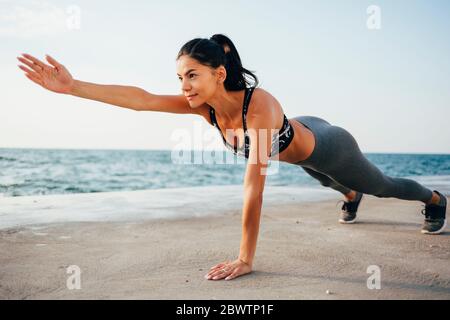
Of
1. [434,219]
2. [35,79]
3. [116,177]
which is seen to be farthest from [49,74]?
[116,177]

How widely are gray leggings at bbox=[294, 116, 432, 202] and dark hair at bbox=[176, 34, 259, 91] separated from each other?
63 cm

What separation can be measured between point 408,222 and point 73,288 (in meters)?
2.93

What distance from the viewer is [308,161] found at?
2896mm

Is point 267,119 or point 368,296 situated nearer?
point 368,296

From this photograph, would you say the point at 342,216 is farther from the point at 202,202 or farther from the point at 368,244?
the point at 202,202

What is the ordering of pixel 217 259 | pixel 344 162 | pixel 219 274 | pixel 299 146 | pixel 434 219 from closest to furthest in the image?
pixel 219 274
pixel 217 259
pixel 299 146
pixel 344 162
pixel 434 219

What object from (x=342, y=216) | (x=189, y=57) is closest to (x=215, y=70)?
(x=189, y=57)

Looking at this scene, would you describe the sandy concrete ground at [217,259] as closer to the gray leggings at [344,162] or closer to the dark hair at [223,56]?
the gray leggings at [344,162]

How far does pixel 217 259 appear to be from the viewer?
7.92ft

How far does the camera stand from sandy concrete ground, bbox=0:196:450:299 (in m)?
1.88

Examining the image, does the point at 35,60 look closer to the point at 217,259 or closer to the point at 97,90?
the point at 97,90

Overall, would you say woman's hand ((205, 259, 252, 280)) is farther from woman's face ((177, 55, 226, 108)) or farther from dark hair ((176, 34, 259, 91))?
dark hair ((176, 34, 259, 91))

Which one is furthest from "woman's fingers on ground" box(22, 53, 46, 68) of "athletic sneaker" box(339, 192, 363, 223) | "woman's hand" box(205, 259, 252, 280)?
"athletic sneaker" box(339, 192, 363, 223)

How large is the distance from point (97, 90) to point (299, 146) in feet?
4.34
